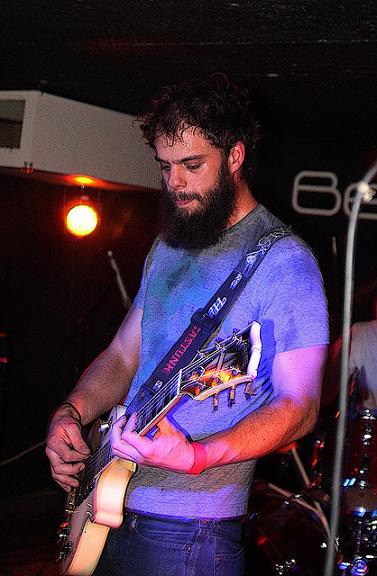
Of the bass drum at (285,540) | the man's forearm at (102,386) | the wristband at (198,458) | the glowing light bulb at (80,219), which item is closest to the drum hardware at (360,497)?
the bass drum at (285,540)

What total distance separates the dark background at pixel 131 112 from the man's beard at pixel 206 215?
94 cm

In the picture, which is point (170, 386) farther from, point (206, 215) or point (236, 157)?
point (236, 157)

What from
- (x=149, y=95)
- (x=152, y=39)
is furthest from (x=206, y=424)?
(x=149, y=95)

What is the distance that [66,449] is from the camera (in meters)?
2.80

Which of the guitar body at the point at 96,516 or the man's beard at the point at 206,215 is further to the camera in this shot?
the man's beard at the point at 206,215

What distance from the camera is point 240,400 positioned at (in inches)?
98.7

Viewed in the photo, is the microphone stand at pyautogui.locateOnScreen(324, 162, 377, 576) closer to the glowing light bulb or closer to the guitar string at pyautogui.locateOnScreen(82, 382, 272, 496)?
the guitar string at pyautogui.locateOnScreen(82, 382, 272, 496)

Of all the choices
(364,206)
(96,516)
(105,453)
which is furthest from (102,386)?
(364,206)

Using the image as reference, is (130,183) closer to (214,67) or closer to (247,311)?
(214,67)

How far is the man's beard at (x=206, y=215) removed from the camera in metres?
2.78

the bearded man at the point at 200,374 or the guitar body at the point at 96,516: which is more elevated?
the bearded man at the point at 200,374

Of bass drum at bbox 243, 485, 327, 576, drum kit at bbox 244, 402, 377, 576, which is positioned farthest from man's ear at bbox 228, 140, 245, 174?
bass drum at bbox 243, 485, 327, 576

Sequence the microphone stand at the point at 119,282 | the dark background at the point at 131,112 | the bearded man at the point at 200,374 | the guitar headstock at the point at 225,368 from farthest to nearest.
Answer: the microphone stand at the point at 119,282 → the dark background at the point at 131,112 → the bearded man at the point at 200,374 → the guitar headstock at the point at 225,368

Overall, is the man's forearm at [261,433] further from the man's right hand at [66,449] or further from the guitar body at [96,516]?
the man's right hand at [66,449]
